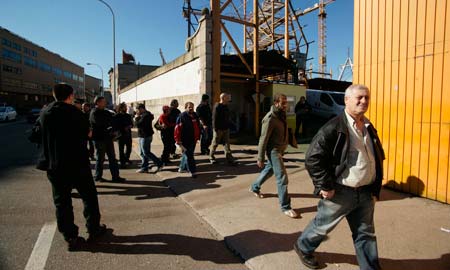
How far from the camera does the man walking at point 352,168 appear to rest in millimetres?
2359

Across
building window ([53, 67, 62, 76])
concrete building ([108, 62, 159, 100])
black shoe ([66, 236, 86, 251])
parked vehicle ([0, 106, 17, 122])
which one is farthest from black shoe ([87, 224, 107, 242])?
building window ([53, 67, 62, 76])

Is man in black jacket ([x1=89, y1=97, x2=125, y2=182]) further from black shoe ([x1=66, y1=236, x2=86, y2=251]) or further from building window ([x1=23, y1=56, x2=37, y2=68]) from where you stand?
building window ([x1=23, y1=56, x2=37, y2=68])

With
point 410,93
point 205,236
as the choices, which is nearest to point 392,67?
point 410,93

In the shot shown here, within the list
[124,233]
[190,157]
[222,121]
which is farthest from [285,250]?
[222,121]

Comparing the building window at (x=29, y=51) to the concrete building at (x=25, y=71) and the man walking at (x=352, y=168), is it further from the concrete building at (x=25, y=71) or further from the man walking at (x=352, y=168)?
the man walking at (x=352, y=168)

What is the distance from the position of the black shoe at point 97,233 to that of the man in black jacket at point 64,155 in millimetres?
32

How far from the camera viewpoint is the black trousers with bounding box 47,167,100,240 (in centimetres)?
317

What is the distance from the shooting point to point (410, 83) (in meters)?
4.46

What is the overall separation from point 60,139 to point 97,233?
3.98ft

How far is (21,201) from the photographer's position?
4.77 meters

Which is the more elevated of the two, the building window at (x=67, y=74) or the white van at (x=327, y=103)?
the building window at (x=67, y=74)

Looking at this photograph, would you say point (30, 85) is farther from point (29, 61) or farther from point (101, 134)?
point (101, 134)

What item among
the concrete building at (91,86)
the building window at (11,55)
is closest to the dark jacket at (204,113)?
the building window at (11,55)

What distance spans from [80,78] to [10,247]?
300 feet
